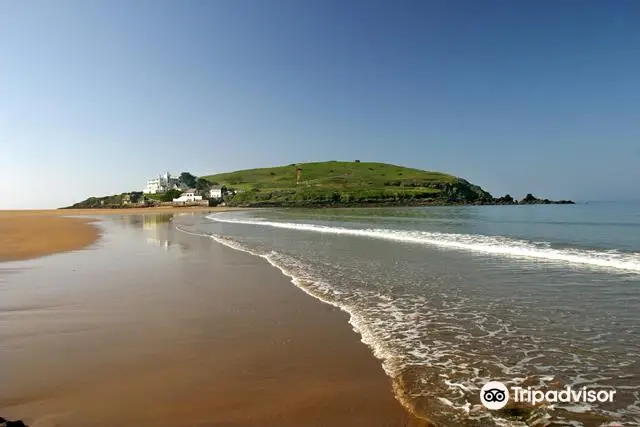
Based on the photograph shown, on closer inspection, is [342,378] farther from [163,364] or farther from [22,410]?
[22,410]

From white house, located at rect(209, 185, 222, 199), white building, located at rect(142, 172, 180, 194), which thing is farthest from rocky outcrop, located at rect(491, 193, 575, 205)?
white building, located at rect(142, 172, 180, 194)

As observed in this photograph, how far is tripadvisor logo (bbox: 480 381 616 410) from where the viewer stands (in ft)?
15.9

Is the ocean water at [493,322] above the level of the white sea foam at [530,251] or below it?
below

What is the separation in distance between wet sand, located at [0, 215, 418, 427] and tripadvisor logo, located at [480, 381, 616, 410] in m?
1.16

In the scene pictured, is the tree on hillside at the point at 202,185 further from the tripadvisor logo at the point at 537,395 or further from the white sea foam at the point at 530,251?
the tripadvisor logo at the point at 537,395

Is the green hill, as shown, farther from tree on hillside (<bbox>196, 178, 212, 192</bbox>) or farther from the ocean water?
the ocean water

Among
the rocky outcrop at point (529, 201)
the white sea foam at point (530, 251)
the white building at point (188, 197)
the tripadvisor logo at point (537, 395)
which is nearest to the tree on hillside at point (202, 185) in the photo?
the white building at point (188, 197)

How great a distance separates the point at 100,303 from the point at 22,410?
18.1ft

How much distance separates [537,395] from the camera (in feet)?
16.4

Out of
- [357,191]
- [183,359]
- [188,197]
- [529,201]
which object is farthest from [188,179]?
[183,359]

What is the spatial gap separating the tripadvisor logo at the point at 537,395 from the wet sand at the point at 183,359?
1.16 m

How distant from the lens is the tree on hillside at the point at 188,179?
181 m

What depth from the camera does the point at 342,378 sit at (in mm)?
5527

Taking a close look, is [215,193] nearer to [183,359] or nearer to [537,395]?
[183,359]
